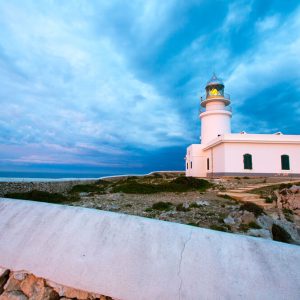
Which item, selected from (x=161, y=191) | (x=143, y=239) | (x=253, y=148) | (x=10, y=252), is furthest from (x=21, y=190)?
(x=253, y=148)

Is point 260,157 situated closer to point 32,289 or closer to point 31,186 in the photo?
point 31,186

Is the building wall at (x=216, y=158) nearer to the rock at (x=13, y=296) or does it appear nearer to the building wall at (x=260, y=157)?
the building wall at (x=260, y=157)

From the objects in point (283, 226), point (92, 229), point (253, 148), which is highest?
point (253, 148)

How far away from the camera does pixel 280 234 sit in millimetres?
5113

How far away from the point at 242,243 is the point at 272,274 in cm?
24

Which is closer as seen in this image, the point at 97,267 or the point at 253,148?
the point at 97,267

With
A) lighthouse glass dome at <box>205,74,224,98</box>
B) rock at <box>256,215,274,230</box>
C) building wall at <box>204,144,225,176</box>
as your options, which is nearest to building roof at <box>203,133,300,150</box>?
building wall at <box>204,144,225,176</box>

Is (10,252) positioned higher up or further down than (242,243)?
further down

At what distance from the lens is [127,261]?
166cm

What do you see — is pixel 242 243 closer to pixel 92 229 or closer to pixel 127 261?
pixel 127 261

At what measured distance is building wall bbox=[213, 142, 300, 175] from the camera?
1861 centimetres

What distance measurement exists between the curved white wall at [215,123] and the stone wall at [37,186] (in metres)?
13.6

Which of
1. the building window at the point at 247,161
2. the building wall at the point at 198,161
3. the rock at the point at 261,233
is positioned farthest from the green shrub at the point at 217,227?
the building wall at the point at 198,161

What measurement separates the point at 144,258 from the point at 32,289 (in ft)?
2.95
